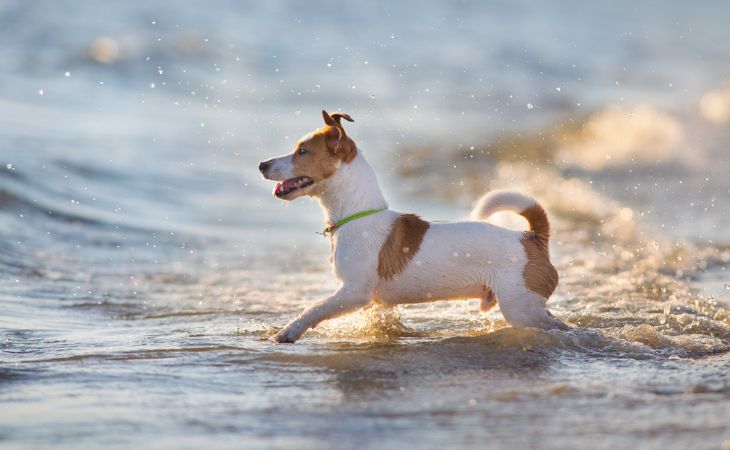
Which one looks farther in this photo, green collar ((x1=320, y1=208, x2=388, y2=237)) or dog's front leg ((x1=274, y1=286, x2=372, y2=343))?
green collar ((x1=320, y1=208, x2=388, y2=237))

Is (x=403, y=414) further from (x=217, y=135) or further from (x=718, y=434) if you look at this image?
(x=217, y=135)

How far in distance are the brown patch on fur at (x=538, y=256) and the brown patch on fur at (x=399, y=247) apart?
661mm

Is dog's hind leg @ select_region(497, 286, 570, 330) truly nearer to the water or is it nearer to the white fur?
the white fur

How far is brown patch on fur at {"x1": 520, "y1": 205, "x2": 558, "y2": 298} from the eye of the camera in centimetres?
655

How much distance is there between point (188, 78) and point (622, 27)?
916 inches

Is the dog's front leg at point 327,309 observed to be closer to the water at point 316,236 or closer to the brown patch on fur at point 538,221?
the water at point 316,236

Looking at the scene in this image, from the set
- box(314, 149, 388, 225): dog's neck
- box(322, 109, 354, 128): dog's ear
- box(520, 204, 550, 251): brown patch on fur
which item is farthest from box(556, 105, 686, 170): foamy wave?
box(322, 109, 354, 128): dog's ear

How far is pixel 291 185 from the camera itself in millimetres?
6676

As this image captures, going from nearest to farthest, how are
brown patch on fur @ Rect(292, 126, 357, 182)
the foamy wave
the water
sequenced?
1. the water
2. brown patch on fur @ Rect(292, 126, 357, 182)
3. the foamy wave

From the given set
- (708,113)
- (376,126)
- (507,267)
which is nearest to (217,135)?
(376,126)

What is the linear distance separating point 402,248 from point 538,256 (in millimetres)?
855

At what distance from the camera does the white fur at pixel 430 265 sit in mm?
6500

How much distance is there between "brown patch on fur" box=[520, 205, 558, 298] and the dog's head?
4.07ft

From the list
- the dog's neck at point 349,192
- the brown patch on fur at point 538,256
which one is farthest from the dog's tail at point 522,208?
the dog's neck at point 349,192
